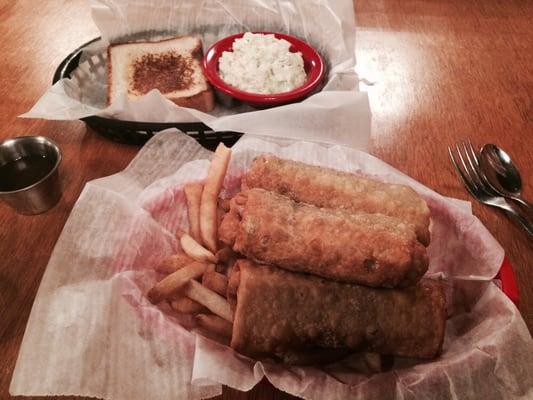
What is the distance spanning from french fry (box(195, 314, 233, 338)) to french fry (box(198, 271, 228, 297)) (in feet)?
0.29

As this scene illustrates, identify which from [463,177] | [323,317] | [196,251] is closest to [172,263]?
[196,251]

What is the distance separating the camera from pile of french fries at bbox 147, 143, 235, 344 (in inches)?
50.8

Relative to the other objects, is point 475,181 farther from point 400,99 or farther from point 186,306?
point 186,306

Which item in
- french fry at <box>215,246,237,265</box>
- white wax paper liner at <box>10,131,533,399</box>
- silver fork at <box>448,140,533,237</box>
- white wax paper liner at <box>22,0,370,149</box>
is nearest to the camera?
white wax paper liner at <box>10,131,533,399</box>

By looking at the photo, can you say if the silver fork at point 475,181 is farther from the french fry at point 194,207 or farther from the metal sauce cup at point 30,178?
the metal sauce cup at point 30,178

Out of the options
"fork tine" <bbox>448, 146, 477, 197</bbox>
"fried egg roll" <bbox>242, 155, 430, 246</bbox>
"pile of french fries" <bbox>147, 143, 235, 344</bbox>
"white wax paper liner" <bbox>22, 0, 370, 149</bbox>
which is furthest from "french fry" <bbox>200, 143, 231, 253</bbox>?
"fork tine" <bbox>448, 146, 477, 197</bbox>

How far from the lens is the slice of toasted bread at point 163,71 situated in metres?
2.24

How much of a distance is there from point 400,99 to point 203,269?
1583mm

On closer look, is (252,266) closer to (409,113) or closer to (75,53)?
(409,113)

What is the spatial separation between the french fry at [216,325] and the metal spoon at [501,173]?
4.24 feet

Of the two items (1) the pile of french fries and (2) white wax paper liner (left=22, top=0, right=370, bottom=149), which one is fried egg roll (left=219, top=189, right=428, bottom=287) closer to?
(1) the pile of french fries

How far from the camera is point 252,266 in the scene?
1.25 metres

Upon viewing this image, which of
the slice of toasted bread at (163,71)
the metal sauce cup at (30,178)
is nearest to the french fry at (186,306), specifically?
the metal sauce cup at (30,178)

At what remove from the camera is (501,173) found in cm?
189
